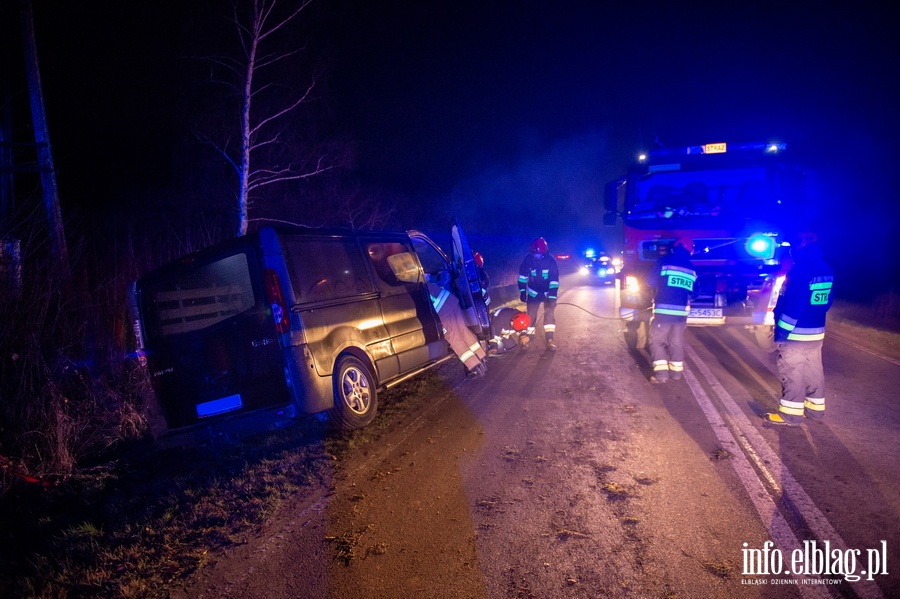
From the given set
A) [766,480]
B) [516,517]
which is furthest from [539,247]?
[516,517]

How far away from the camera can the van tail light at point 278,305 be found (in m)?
4.32

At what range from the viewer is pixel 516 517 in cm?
324

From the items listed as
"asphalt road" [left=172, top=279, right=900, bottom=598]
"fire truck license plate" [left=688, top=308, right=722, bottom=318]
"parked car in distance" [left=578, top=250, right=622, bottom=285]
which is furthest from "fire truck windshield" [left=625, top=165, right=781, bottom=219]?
"parked car in distance" [left=578, top=250, right=622, bottom=285]

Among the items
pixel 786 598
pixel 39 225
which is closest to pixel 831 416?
pixel 786 598

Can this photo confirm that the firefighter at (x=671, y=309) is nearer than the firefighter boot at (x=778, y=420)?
No

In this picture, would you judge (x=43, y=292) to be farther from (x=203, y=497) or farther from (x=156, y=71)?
(x=156, y=71)

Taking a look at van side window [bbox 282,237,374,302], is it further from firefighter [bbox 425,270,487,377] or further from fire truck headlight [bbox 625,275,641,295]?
fire truck headlight [bbox 625,275,641,295]

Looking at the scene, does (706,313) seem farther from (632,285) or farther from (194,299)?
(194,299)

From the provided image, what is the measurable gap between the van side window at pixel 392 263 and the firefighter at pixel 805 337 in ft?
13.6

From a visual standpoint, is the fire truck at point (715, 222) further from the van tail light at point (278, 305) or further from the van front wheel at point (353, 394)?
the van tail light at point (278, 305)

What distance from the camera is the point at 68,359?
200 inches

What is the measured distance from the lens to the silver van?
4.36 meters

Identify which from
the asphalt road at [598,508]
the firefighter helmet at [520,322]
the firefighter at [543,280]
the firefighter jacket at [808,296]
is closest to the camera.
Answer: the asphalt road at [598,508]

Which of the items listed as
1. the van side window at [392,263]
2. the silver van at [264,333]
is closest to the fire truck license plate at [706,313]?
the van side window at [392,263]
